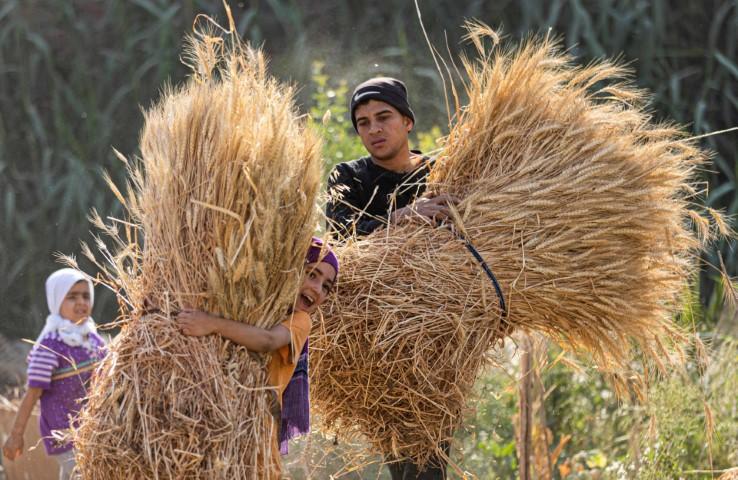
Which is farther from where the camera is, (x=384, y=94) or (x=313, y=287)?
(x=384, y=94)

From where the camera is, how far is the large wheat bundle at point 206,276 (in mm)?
2510

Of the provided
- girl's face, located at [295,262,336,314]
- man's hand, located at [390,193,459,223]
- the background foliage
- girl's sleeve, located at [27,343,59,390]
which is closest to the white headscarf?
girl's sleeve, located at [27,343,59,390]

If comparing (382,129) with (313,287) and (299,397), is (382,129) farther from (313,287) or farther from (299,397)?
(299,397)

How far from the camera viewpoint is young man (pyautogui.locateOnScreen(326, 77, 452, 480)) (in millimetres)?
3389

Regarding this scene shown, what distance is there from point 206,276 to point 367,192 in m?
1.02

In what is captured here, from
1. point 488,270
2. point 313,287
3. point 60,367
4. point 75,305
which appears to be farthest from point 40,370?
point 488,270

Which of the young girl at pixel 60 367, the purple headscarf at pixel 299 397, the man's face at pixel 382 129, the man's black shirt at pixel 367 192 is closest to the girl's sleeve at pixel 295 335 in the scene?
the purple headscarf at pixel 299 397

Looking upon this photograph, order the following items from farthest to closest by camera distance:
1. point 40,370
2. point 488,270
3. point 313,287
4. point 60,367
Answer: point 60,367, point 40,370, point 488,270, point 313,287

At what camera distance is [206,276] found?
2637 millimetres

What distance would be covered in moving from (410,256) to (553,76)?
78 centimetres

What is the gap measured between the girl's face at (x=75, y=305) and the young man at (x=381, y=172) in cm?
167

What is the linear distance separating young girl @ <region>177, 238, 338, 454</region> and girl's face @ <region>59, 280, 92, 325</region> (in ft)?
6.46

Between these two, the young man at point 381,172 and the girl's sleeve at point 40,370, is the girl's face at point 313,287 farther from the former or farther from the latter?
the girl's sleeve at point 40,370

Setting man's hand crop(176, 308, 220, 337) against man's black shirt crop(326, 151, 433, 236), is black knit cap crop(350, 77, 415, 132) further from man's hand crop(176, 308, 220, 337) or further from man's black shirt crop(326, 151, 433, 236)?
man's hand crop(176, 308, 220, 337)
